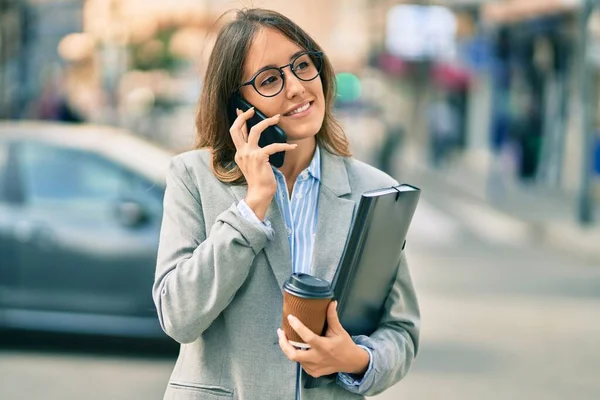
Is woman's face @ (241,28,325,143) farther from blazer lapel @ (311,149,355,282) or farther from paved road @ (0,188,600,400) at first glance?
paved road @ (0,188,600,400)

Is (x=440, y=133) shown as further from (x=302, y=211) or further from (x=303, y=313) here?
(x=303, y=313)

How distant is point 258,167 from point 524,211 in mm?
17032

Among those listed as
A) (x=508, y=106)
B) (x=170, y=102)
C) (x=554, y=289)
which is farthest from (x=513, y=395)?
(x=170, y=102)

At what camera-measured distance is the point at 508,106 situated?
95.7 ft

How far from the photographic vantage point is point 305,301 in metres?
2.16

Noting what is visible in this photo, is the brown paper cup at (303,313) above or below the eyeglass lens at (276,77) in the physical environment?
below

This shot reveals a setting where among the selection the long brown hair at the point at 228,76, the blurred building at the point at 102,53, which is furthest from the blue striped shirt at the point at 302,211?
the blurred building at the point at 102,53

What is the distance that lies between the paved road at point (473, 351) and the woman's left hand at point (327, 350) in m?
4.38

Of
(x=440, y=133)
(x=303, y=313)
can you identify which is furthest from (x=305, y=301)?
(x=440, y=133)

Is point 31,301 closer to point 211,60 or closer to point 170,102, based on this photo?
point 211,60

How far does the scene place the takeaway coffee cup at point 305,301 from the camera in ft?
7.09

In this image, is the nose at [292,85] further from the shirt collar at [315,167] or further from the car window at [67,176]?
the car window at [67,176]

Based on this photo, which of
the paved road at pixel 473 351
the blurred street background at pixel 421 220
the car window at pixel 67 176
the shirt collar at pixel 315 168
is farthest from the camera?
the car window at pixel 67 176

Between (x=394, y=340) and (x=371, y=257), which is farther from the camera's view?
(x=394, y=340)
